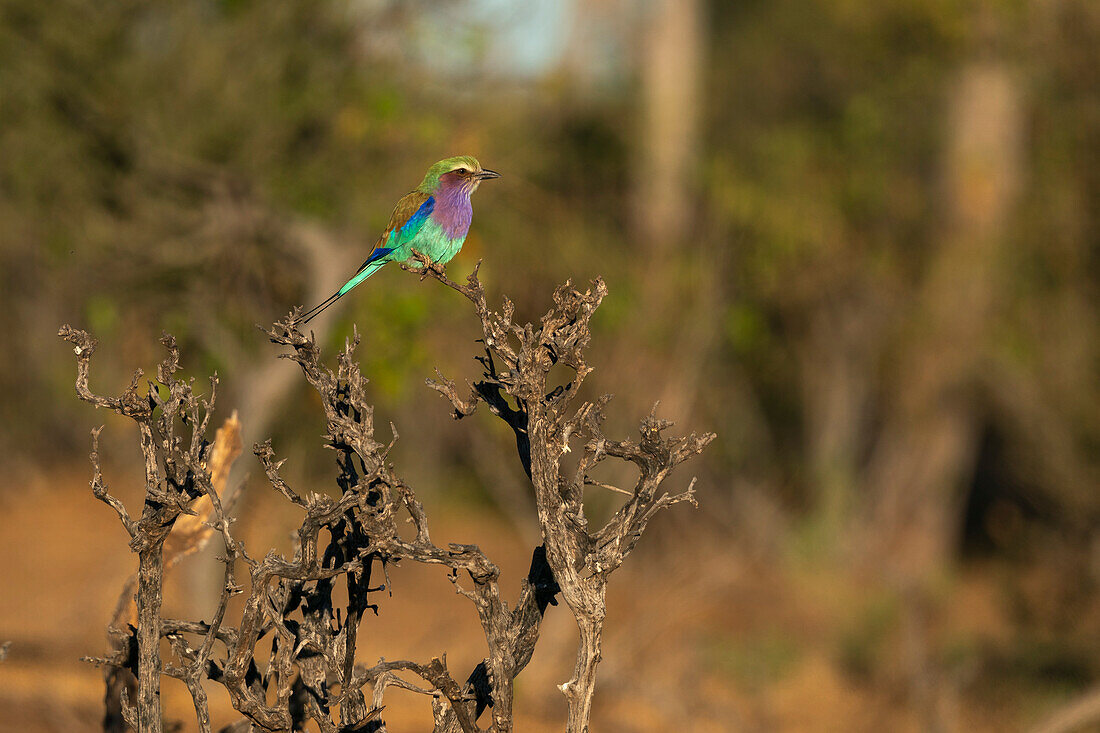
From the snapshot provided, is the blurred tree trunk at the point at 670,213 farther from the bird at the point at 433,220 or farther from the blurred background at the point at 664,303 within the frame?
the bird at the point at 433,220

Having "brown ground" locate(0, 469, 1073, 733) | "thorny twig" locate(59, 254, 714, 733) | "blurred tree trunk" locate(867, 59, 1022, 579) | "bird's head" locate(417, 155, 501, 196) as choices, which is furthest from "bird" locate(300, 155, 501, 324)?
"blurred tree trunk" locate(867, 59, 1022, 579)

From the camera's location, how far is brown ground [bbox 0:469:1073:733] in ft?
34.5

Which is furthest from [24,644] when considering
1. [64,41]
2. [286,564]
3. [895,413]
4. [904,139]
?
[904,139]

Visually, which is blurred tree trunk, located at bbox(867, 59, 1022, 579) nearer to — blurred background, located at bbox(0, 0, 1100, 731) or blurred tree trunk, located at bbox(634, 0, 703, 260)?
blurred background, located at bbox(0, 0, 1100, 731)

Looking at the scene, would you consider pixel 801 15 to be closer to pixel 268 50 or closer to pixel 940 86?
pixel 940 86

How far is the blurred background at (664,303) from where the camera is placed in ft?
36.7

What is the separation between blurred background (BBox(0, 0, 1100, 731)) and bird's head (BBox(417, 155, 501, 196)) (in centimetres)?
448

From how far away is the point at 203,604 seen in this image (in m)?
11.6

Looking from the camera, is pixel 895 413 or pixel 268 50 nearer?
pixel 268 50

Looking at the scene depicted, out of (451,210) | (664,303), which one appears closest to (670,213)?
(664,303)

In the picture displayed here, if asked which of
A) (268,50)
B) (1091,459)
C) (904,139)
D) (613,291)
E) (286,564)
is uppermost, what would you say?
(904,139)

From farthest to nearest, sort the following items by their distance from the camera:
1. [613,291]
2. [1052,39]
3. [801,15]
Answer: [801,15] < [1052,39] < [613,291]

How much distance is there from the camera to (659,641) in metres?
13.9

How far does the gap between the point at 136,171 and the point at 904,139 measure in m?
12.6
